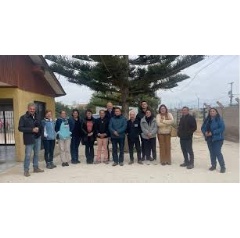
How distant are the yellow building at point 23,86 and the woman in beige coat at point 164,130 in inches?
157

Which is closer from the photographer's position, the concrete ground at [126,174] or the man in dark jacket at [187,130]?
the concrete ground at [126,174]

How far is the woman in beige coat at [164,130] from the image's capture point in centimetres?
742

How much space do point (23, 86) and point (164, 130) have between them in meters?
4.45

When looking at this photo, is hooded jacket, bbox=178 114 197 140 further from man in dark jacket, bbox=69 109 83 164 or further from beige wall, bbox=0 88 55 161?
beige wall, bbox=0 88 55 161

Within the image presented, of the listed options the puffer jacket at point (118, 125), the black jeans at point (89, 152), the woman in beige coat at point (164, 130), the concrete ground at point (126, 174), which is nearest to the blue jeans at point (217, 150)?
the concrete ground at point (126, 174)

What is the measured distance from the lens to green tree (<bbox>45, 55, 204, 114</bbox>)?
35.6ft

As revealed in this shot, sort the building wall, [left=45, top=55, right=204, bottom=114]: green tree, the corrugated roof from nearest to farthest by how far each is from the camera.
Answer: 1. the building wall
2. the corrugated roof
3. [left=45, top=55, right=204, bottom=114]: green tree

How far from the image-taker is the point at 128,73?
1084 cm

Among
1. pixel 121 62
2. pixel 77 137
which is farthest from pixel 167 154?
pixel 121 62

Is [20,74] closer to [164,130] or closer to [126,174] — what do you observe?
[164,130]

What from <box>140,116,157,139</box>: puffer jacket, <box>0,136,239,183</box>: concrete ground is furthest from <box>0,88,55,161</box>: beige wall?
<box>140,116,157,139</box>: puffer jacket

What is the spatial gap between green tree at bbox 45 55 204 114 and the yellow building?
819 mm

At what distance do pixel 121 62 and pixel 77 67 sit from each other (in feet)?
7.46

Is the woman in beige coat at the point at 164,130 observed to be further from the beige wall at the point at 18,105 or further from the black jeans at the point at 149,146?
the beige wall at the point at 18,105
